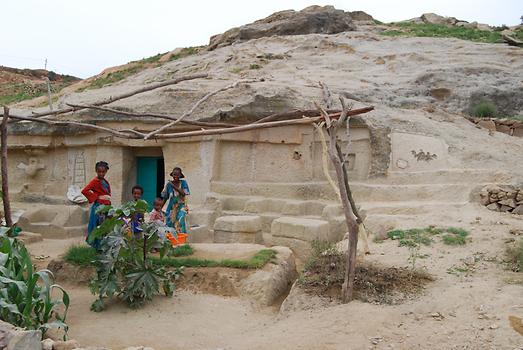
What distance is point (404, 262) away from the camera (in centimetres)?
679

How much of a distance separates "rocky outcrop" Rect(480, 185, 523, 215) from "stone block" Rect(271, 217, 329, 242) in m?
2.66

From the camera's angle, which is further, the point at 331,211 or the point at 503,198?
the point at 331,211

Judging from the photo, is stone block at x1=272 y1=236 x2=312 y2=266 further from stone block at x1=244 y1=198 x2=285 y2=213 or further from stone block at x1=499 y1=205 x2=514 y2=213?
stone block at x1=499 y1=205 x2=514 y2=213

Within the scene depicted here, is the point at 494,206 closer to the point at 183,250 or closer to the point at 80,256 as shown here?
the point at 183,250

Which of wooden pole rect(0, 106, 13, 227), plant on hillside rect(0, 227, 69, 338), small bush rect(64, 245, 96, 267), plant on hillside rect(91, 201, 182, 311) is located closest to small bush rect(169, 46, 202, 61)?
wooden pole rect(0, 106, 13, 227)

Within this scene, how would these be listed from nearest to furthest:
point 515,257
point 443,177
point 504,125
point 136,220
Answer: point 515,257, point 136,220, point 443,177, point 504,125

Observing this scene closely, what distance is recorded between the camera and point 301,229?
8.85 metres

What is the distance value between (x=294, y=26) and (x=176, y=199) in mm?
15098

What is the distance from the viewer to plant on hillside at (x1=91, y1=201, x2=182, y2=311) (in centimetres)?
623

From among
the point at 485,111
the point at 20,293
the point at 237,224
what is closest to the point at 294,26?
the point at 485,111

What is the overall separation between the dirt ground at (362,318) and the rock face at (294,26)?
16.5 meters

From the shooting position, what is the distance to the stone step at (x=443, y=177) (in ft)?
30.3

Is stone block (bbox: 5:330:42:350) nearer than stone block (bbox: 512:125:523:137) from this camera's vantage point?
Yes

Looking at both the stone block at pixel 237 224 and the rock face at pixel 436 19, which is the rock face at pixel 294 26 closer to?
the rock face at pixel 436 19
